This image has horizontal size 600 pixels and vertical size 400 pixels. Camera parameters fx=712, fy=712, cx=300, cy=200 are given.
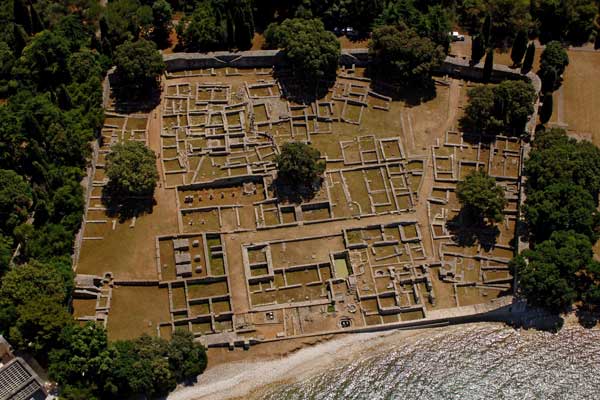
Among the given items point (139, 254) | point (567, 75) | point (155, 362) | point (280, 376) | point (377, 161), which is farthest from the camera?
point (567, 75)

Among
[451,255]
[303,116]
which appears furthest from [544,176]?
[303,116]

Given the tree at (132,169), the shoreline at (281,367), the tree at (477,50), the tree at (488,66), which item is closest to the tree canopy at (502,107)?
the tree at (488,66)

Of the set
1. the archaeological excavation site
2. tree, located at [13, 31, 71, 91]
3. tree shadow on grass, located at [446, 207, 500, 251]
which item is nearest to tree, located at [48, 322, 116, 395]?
the archaeological excavation site

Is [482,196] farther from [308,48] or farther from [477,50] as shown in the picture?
[308,48]

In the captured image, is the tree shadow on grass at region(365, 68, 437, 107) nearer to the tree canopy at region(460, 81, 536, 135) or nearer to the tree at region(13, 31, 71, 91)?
the tree canopy at region(460, 81, 536, 135)

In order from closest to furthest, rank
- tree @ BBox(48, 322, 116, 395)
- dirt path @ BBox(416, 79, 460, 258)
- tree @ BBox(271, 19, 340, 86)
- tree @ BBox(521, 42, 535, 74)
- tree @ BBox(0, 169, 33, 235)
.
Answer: tree @ BBox(48, 322, 116, 395) → tree @ BBox(0, 169, 33, 235) → dirt path @ BBox(416, 79, 460, 258) → tree @ BBox(271, 19, 340, 86) → tree @ BBox(521, 42, 535, 74)

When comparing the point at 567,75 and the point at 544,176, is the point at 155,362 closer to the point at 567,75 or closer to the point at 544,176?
the point at 544,176
